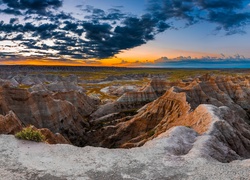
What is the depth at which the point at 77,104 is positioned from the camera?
266 feet

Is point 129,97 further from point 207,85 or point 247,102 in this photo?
point 247,102

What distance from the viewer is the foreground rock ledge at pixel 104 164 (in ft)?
60.5

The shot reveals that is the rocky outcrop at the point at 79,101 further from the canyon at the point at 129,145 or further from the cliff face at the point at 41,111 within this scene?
the cliff face at the point at 41,111

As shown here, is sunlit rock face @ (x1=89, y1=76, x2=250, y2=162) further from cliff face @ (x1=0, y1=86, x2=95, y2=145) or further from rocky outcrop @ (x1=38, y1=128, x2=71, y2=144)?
rocky outcrop @ (x1=38, y1=128, x2=71, y2=144)

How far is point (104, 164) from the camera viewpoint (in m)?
20.2

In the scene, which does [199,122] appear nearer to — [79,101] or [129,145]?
[129,145]

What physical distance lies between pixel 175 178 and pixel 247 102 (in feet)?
249

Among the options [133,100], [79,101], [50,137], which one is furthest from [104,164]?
[133,100]

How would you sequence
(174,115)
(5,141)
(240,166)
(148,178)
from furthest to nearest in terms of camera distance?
(174,115), (5,141), (240,166), (148,178)

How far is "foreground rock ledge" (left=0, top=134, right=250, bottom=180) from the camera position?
18438 millimetres

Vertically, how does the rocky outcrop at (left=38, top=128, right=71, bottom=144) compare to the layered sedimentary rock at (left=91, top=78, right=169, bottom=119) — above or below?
above

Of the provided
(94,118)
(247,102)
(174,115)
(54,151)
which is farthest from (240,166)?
(247,102)

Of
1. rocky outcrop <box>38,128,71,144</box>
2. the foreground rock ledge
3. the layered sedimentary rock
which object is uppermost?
the foreground rock ledge

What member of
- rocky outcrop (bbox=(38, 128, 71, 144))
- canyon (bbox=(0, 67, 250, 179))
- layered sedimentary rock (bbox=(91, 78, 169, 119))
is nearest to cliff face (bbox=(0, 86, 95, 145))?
canyon (bbox=(0, 67, 250, 179))
